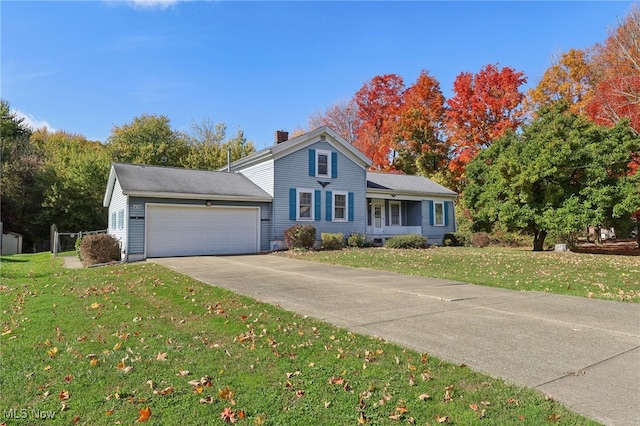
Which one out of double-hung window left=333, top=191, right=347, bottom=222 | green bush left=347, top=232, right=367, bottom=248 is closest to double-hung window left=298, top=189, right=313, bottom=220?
double-hung window left=333, top=191, right=347, bottom=222

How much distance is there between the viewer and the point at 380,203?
25531 millimetres

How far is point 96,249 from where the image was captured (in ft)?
49.3

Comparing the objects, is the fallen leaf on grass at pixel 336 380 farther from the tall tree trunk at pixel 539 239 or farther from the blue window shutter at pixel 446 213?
the blue window shutter at pixel 446 213

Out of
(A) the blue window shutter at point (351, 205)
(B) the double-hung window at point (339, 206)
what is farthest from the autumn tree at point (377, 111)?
(B) the double-hung window at point (339, 206)

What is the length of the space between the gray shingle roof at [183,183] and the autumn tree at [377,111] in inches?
677

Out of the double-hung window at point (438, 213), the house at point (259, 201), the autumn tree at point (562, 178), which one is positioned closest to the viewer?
the house at point (259, 201)

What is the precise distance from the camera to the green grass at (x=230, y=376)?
3113 mm

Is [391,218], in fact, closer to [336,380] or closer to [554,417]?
[336,380]

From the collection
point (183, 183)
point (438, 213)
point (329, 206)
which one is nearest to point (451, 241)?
point (438, 213)

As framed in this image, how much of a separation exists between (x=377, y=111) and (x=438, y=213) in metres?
14.7

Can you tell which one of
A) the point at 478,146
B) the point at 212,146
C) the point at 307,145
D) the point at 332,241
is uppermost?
the point at 212,146

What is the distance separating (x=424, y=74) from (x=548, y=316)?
30.8m

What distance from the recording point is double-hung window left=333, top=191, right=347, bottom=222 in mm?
21547

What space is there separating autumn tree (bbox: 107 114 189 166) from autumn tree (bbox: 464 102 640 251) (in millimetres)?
27843
